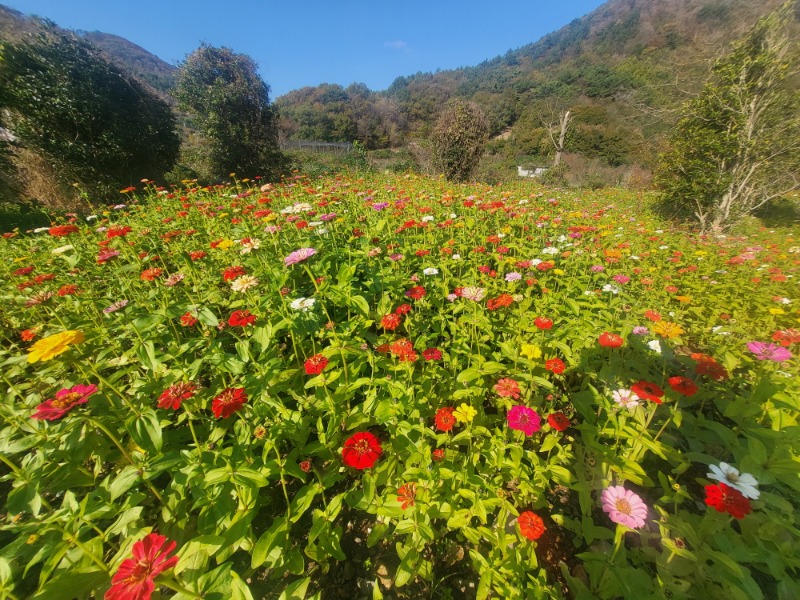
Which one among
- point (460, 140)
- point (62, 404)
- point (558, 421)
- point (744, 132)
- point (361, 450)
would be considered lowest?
point (558, 421)

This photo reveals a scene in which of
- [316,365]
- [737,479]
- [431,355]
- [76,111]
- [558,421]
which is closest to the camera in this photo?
[737,479]

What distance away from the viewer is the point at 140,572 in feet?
2.93

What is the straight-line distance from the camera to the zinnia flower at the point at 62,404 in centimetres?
123

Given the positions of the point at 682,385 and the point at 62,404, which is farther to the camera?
the point at 682,385

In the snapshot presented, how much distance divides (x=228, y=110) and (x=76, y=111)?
5896 mm

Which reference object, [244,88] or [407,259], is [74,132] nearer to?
[244,88]

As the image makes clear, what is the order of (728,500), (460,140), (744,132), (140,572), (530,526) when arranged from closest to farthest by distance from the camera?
(140,572), (728,500), (530,526), (744,132), (460,140)

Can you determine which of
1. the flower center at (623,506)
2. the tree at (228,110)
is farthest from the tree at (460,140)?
the flower center at (623,506)

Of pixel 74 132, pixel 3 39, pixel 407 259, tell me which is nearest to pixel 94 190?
pixel 74 132

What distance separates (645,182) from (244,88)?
25.0 meters

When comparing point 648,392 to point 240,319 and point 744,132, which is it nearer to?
point 240,319

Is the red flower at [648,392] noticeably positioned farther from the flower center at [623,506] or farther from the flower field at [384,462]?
the flower center at [623,506]

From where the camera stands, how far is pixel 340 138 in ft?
146

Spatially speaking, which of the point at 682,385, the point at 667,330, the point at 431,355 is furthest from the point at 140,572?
the point at 667,330
